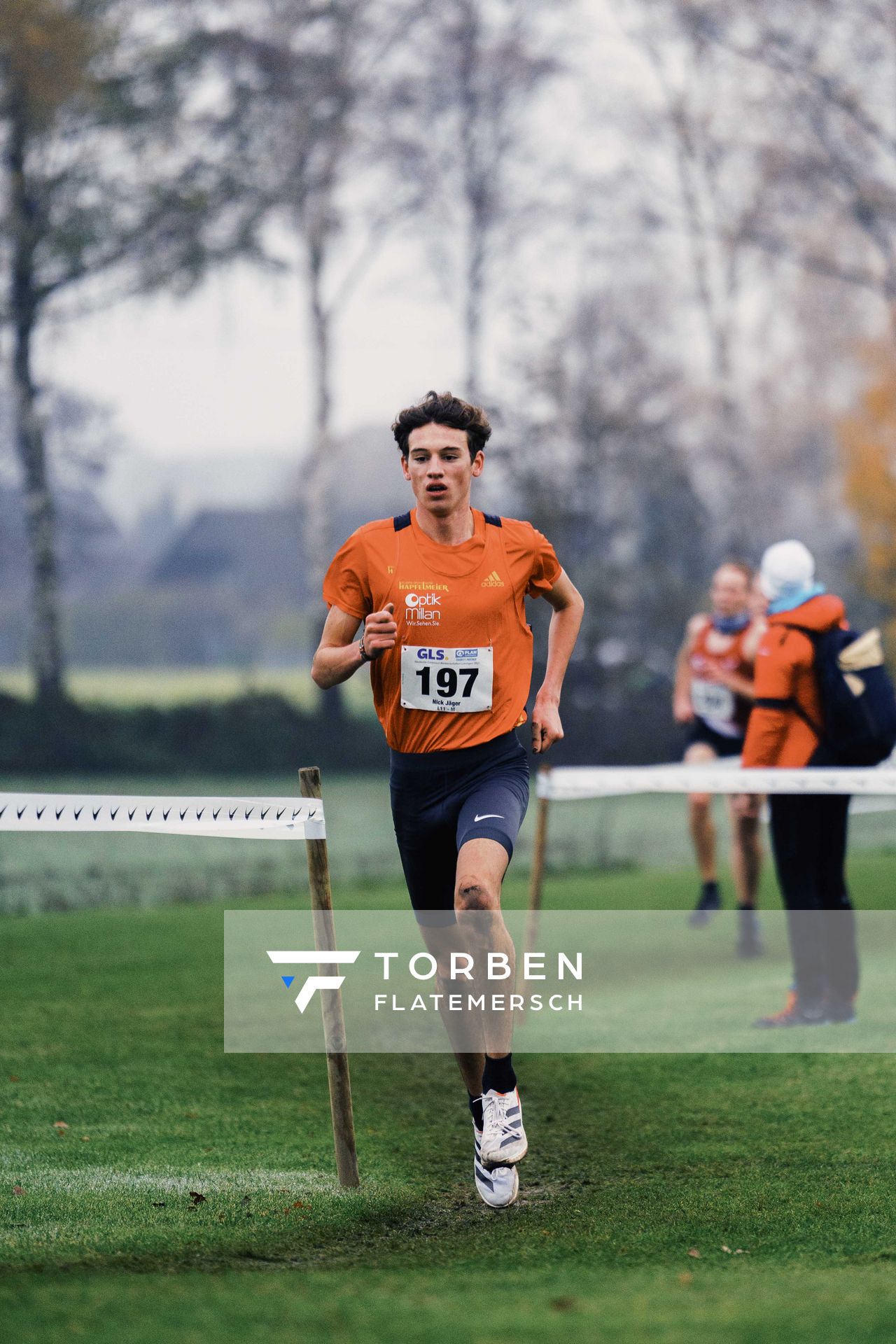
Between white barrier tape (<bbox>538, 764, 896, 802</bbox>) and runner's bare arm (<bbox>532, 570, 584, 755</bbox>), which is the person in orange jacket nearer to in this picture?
white barrier tape (<bbox>538, 764, 896, 802</bbox>)

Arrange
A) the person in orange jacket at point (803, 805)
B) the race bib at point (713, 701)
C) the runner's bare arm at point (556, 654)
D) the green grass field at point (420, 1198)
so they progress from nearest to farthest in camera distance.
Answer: the green grass field at point (420, 1198) < the runner's bare arm at point (556, 654) < the person in orange jacket at point (803, 805) < the race bib at point (713, 701)

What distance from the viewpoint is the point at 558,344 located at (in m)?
23.8

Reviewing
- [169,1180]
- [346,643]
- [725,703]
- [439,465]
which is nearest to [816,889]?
[725,703]

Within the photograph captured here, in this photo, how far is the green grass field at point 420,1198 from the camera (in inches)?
130

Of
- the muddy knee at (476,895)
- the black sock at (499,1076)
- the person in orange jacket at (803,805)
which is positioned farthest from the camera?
the person in orange jacket at (803,805)

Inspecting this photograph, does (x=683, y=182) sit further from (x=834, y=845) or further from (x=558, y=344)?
(x=834, y=845)

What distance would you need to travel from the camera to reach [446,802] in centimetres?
466

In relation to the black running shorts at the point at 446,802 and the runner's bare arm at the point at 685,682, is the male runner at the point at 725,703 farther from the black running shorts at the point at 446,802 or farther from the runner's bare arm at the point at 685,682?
the black running shorts at the point at 446,802

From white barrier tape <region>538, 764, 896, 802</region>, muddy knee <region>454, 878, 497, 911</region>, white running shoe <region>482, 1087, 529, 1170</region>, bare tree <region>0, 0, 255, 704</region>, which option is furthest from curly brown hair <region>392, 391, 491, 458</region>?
bare tree <region>0, 0, 255, 704</region>

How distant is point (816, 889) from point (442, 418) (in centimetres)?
314

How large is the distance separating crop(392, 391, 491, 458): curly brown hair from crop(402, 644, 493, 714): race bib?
617 millimetres

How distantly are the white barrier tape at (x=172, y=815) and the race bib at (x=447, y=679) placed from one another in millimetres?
456

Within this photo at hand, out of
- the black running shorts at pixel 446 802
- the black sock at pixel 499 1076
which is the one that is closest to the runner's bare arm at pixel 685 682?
the black running shorts at pixel 446 802

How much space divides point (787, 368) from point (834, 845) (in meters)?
28.5
